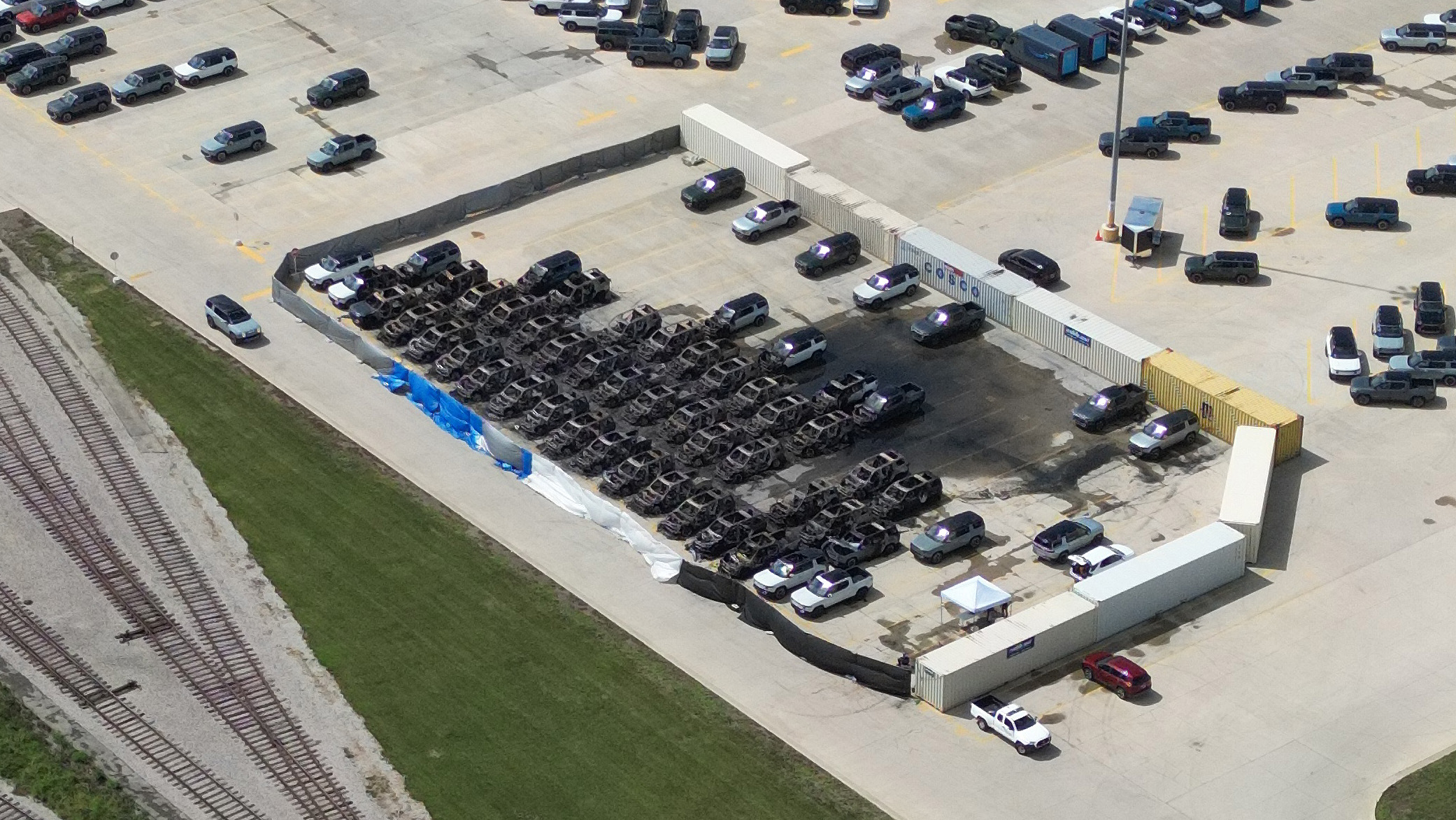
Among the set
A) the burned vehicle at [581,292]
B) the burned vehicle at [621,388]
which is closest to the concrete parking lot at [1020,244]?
the burned vehicle at [581,292]

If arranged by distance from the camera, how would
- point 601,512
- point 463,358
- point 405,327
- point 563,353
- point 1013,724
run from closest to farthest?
point 1013,724
point 601,512
point 463,358
point 563,353
point 405,327

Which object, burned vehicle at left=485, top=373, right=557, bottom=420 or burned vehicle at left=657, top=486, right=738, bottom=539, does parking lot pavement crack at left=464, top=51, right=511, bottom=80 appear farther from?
burned vehicle at left=657, top=486, right=738, bottom=539

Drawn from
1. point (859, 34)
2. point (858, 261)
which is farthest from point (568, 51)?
point (858, 261)

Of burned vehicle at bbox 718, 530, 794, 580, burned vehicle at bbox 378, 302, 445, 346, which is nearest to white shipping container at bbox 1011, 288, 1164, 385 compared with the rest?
burned vehicle at bbox 718, 530, 794, 580

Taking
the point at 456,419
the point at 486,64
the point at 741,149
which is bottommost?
the point at 456,419

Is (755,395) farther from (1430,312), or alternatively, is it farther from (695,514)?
(1430,312)

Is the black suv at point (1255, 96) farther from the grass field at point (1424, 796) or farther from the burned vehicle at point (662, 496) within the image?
the grass field at point (1424, 796)

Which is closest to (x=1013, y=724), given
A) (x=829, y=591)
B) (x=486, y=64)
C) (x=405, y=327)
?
(x=829, y=591)
